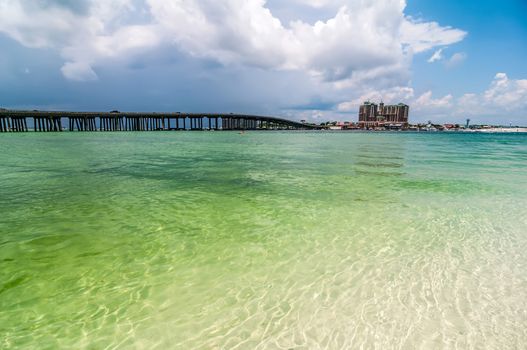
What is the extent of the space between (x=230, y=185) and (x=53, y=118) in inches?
4396

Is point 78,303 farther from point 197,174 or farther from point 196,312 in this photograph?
point 197,174

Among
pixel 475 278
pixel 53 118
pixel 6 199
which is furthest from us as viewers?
pixel 53 118

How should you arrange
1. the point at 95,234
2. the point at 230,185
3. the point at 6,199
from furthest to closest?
the point at 230,185
the point at 6,199
the point at 95,234

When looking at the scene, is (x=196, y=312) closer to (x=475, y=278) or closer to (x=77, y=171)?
(x=475, y=278)

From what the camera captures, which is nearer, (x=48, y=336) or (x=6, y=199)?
(x=48, y=336)

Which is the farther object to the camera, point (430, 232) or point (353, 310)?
point (430, 232)

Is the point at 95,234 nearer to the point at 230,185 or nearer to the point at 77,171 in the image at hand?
the point at 230,185

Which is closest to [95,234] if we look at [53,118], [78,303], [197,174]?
[78,303]

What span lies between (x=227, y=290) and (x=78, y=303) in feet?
6.65

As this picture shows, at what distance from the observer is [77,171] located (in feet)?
49.7

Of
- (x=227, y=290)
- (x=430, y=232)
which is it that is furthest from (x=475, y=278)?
(x=227, y=290)

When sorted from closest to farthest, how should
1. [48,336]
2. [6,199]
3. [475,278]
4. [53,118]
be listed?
[48,336]
[475,278]
[6,199]
[53,118]

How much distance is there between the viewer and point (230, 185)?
40.1 ft

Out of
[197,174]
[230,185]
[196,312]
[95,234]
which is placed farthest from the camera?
[197,174]
